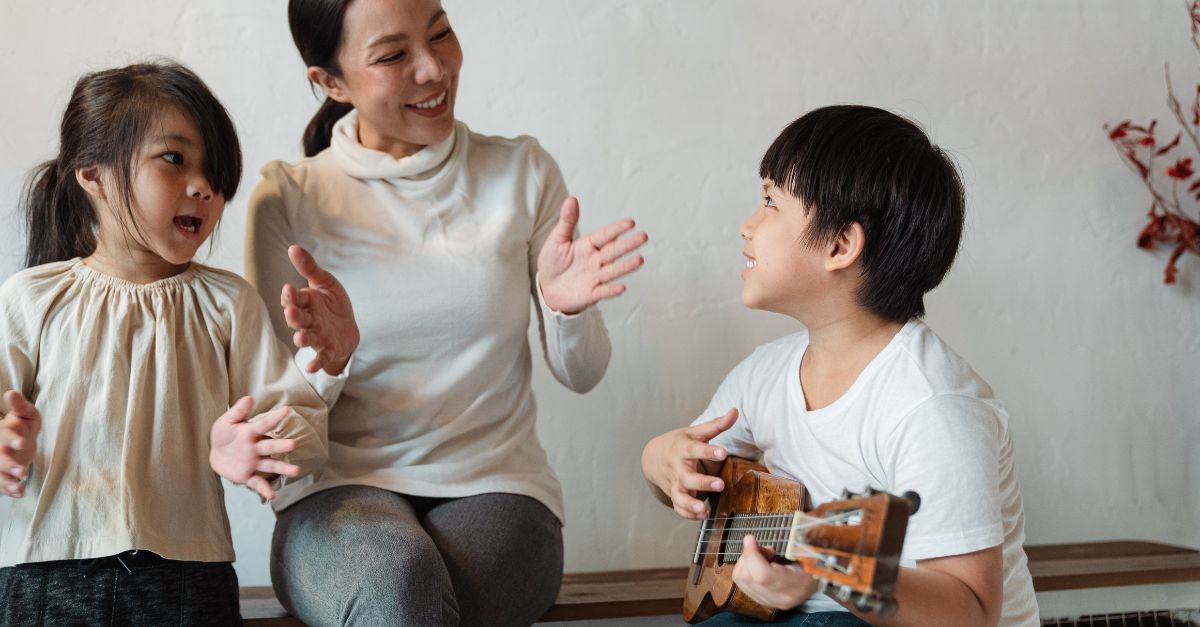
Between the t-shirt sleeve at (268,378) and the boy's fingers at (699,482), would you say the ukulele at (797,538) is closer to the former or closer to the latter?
the boy's fingers at (699,482)

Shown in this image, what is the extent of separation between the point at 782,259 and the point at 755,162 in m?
0.91

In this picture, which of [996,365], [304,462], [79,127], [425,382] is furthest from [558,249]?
[996,365]

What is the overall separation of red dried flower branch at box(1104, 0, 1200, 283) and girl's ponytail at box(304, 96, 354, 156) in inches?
68.1

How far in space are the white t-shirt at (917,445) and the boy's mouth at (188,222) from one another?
32.7 inches

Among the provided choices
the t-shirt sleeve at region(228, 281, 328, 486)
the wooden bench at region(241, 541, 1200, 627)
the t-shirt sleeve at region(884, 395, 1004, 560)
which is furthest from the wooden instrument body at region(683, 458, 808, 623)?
the t-shirt sleeve at region(228, 281, 328, 486)

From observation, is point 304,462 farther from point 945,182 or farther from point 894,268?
point 945,182

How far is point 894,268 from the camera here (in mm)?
1444

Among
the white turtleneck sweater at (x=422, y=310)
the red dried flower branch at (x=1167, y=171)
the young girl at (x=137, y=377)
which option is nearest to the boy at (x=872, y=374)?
the white turtleneck sweater at (x=422, y=310)

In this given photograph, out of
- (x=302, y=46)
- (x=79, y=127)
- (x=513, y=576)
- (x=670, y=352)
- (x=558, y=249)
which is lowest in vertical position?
(x=513, y=576)

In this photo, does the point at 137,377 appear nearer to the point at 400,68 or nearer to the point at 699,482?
the point at 400,68

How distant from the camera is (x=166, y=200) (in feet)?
4.94

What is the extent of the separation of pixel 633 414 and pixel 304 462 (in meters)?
0.91

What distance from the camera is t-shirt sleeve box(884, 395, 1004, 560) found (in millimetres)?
1252

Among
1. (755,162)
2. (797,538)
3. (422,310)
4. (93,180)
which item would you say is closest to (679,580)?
(422,310)
